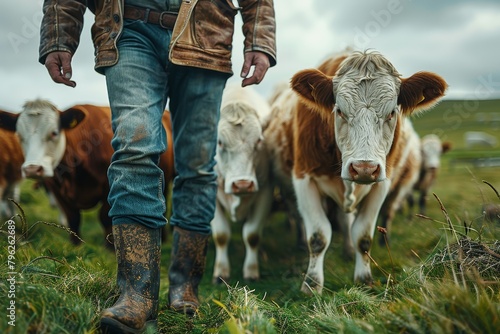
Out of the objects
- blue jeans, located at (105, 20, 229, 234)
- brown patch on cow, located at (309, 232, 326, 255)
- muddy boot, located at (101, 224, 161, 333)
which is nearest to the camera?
muddy boot, located at (101, 224, 161, 333)

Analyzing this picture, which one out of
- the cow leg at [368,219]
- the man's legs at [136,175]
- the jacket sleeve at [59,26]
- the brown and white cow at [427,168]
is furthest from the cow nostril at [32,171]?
the brown and white cow at [427,168]

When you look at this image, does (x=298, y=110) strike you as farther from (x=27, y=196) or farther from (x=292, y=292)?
(x=27, y=196)

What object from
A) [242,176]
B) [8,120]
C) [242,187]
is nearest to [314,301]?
[242,187]

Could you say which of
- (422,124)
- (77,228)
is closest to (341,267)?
(77,228)

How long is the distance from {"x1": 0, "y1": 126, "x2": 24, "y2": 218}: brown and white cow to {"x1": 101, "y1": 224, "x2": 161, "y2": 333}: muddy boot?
16.3 ft

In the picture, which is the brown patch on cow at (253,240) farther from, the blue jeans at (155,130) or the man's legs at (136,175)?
the man's legs at (136,175)

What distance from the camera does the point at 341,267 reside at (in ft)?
14.8

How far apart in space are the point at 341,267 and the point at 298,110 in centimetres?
141

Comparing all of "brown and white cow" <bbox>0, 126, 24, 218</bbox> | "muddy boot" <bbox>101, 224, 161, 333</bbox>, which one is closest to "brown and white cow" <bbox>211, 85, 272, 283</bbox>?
"muddy boot" <bbox>101, 224, 161, 333</bbox>

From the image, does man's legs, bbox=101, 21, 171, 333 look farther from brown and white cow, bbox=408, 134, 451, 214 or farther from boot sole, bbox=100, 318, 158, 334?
brown and white cow, bbox=408, 134, 451, 214

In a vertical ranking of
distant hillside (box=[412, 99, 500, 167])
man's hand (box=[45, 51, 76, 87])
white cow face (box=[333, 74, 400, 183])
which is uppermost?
man's hand (box=[45, 51, 76, 87])

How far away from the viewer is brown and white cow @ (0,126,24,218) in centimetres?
691

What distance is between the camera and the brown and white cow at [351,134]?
3195 mm

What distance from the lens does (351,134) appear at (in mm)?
3238
